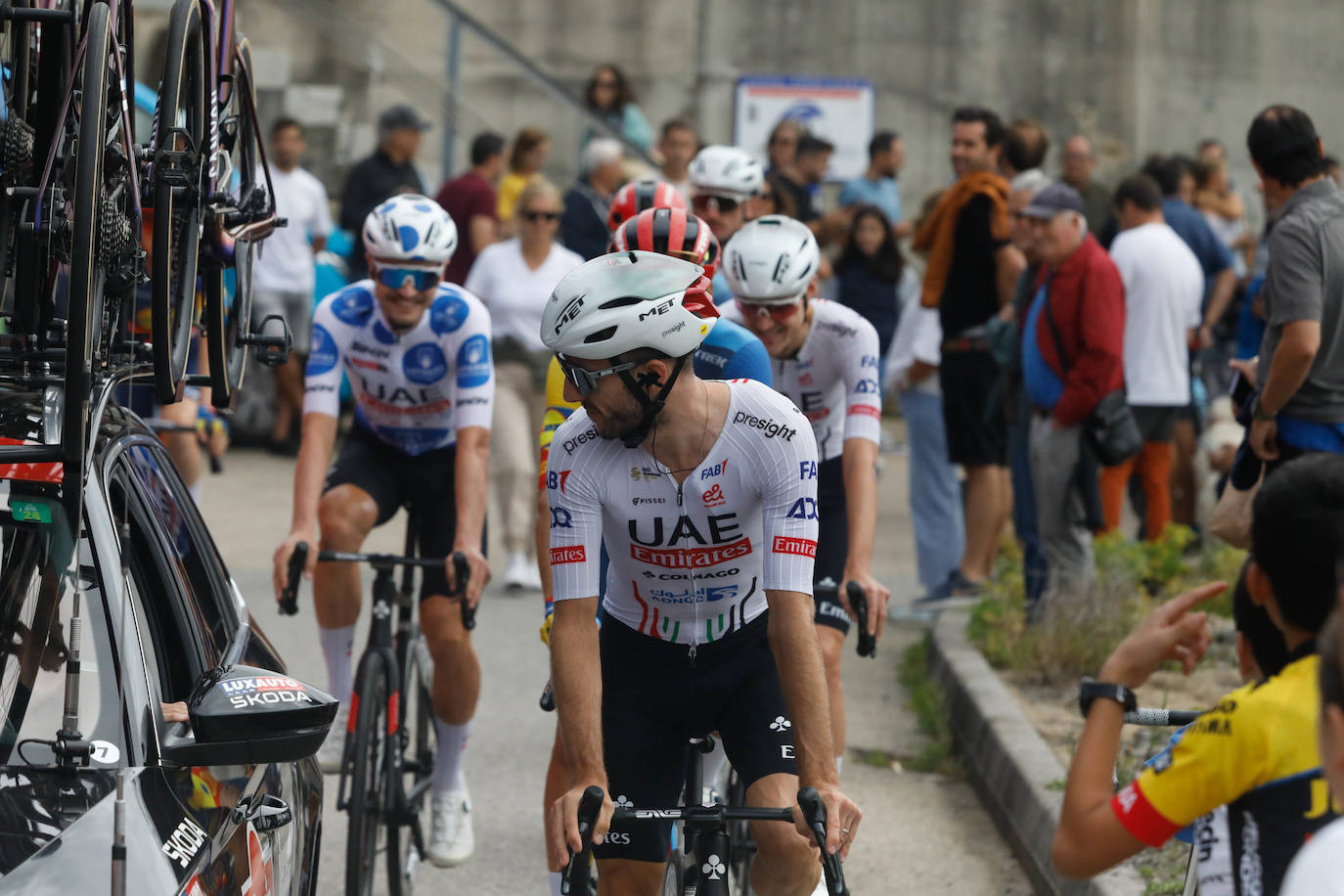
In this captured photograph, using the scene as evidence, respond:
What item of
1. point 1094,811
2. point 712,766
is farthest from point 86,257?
point 712,766

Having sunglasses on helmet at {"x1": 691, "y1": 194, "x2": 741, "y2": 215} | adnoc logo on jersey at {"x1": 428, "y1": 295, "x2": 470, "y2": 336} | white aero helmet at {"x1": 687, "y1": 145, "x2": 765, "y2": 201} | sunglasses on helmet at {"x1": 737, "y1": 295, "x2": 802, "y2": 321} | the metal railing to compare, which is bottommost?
adnoc logo on jersey at {"x1": 428, "y1": 295, "x2": 470, "y2": 336}

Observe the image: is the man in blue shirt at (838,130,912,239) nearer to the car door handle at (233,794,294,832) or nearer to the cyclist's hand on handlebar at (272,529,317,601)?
the cyclist's hand on handlebar at (272,529,317,601)

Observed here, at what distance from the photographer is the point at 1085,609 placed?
792 cm

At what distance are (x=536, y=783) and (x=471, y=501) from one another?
175 cm

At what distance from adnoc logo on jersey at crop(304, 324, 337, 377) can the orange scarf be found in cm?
479

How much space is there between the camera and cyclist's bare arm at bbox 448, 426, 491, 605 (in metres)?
5.66

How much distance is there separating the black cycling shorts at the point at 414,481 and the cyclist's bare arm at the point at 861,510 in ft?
4.85

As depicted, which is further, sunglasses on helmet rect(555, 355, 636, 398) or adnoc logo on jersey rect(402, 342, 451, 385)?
adnoc logo on jersey rect(402, 342, 451, 385)

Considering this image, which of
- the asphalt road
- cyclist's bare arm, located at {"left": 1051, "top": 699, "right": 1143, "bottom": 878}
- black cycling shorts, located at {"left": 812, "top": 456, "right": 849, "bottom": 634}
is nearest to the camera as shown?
cyclist's bare arm, located at {"left": 1051, "top": 699, "right": 1143, "bottom": 878}

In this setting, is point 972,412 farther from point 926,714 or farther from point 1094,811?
point 1094,811

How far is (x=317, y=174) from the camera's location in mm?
17469

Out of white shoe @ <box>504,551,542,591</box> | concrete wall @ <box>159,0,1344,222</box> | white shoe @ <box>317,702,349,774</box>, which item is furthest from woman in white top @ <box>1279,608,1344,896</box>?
concrete wall @ <box>159,0,1344,222</box>

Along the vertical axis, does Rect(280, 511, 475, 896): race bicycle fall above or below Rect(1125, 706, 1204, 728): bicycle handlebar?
below

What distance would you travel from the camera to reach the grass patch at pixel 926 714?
7340 millimetres
